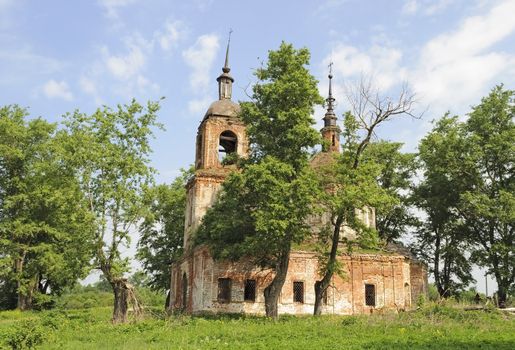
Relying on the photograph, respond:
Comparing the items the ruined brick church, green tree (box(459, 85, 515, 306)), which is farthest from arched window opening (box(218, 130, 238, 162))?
green tree (box(459, 85, 515, 306))

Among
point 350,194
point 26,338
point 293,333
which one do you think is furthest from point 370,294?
point 26,338

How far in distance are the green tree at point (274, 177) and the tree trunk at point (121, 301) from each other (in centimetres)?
418

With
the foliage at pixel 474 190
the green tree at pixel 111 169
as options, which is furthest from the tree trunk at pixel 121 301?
the foliage at pixel 474 190

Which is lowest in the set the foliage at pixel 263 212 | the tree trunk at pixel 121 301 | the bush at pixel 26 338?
the bush at pixel 26 338

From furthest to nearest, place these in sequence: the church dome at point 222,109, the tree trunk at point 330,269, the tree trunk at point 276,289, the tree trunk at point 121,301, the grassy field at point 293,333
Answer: the church dome at point 222,109, the tree trunk at point 121,301, the tree trunk at point 330,269, the tree trunk at point 276,289, the grassy field at point 293,333

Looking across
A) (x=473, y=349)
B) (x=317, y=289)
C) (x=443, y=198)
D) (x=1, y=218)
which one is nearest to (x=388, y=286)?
(x=317, y=289)

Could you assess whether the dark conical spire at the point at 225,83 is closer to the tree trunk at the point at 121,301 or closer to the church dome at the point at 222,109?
the church dome at the point at 222,109

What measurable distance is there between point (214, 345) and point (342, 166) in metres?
10.8

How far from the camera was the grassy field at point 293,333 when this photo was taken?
13680 millimetres

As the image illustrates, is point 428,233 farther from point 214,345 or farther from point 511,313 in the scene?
point 214,345

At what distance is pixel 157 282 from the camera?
37.6 m

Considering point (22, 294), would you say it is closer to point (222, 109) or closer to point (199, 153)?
point (199, 153)

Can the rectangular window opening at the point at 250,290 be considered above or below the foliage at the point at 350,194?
below

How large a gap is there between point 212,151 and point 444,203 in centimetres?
1526
